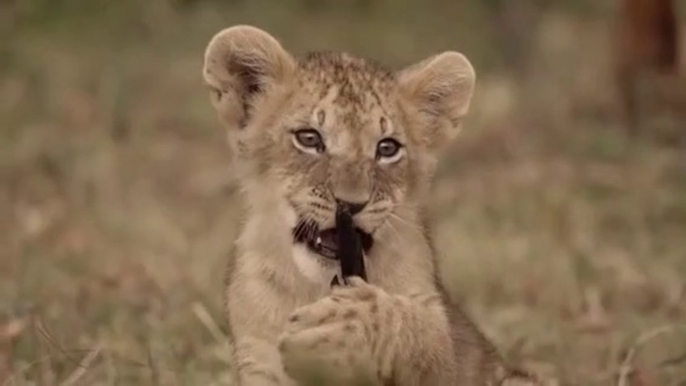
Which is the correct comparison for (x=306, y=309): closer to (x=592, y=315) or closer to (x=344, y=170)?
(x=344, y=170)

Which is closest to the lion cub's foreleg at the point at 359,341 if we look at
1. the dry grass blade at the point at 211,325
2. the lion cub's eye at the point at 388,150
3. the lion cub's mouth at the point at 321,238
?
the lion cub's mouth at the point at 321,238

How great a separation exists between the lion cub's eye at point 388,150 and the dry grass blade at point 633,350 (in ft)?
3.91

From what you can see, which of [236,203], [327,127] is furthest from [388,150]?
[236,203]

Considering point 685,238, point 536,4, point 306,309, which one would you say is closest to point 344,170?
point 306,309

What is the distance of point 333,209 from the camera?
16.3ft

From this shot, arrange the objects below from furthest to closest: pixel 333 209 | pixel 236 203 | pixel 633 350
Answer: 1. pixel 236 203
2. pixel 633 350
3. pixel 333 209

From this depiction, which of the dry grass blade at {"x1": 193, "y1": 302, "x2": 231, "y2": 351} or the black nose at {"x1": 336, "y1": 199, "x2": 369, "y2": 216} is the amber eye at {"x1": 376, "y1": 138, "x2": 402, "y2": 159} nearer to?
the black nose at {"x1": 336, "y1": 199, "x2": 369, "y2": 216}

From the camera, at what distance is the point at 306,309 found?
470 centimetres

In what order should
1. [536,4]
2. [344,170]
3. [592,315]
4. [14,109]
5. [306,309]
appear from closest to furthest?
[306,309]
[344,170]
[592,315]
[14,109]
[536,4]

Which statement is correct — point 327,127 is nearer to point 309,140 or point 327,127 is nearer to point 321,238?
point 309,140

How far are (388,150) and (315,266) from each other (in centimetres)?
40

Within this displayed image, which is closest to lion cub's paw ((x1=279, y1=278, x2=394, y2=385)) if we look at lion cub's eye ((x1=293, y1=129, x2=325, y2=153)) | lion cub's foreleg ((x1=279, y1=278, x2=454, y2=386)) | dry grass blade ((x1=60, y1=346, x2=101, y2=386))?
lion cub's foreleg ((x1=279, y1=278, x2=454, y2=386))

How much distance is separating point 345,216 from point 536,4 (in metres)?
11.6

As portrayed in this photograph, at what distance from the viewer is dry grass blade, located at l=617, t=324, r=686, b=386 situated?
20.0 feet
